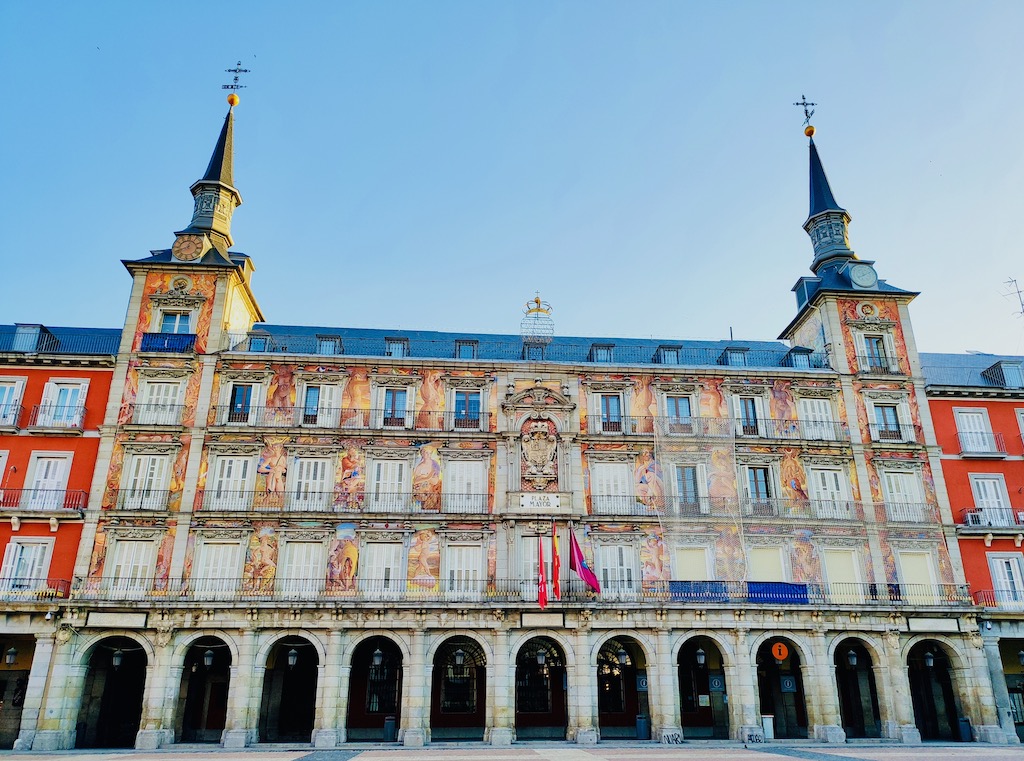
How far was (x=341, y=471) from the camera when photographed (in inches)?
1248

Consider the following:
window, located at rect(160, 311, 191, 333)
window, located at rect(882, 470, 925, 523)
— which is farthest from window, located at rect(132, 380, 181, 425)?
window, located at rect(882, 470, 925, 523)

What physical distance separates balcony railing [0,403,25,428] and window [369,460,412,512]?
15.4 meters

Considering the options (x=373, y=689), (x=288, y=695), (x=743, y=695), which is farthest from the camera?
(x=288, y=695)

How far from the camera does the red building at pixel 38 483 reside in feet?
92.4

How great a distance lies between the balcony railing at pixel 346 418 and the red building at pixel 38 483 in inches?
234

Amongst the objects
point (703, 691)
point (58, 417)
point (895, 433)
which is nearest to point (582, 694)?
point (703, 691)

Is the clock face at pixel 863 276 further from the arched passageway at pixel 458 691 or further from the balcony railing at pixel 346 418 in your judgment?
the arched passageway at pixel 458 691

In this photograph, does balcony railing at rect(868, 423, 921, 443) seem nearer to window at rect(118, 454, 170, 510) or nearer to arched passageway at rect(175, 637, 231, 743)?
arched passageway at rect(175, 637, 231, 743)

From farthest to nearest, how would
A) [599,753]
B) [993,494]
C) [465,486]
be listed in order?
[993,494] < [465,486] < [599,753]

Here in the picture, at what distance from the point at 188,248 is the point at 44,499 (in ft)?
42.5

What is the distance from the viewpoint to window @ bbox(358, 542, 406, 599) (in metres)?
30.0

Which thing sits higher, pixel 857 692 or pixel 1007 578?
pixel 1007 578

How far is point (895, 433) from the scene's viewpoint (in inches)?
1339

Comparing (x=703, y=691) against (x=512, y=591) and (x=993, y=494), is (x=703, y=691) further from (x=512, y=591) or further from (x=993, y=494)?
(x=993, y=494)
